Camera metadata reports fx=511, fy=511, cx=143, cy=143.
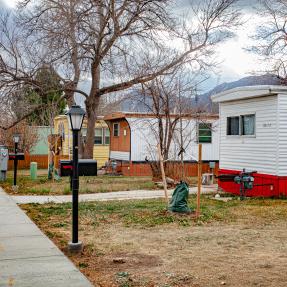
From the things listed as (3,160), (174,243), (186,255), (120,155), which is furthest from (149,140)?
(186,255)

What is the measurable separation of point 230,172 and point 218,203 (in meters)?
4.00

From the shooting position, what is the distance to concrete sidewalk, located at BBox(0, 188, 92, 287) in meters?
5.72

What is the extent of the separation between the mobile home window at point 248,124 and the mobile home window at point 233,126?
0.41 meters

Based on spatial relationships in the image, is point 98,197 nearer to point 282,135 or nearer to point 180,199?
point 180,199

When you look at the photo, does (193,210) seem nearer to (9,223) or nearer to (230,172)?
(9,223)

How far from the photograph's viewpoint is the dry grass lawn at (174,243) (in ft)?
19.8

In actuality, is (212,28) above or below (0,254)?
above

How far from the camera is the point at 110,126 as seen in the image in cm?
3017

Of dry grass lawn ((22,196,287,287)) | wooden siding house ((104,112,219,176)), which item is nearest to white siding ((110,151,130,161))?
wooden siding house ((104,112,219,176))

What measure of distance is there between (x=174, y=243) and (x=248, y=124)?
29.7 feet

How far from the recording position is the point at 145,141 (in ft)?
88.2

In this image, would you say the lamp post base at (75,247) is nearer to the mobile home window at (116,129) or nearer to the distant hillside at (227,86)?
the distant hillside at (227,86)

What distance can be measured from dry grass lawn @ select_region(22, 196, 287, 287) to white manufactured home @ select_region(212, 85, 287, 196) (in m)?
2.58

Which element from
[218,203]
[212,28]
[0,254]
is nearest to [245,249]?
[0,254]
